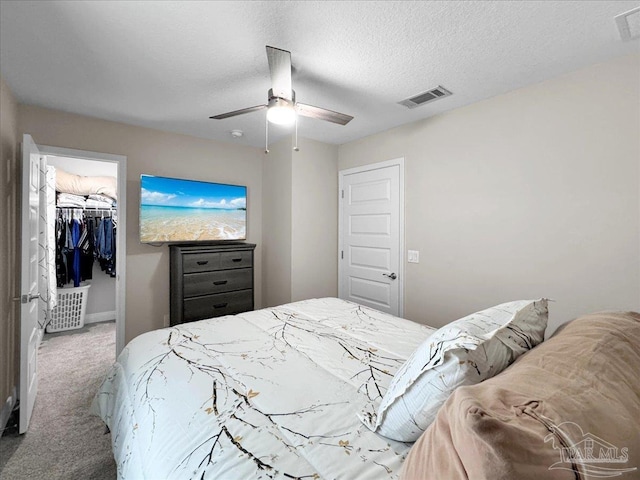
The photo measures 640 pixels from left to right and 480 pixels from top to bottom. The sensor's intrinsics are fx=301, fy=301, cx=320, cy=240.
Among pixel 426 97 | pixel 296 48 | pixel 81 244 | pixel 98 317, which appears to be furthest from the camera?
pixel 98 317

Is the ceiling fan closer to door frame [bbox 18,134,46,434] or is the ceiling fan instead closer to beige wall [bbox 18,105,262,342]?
door frame [bbox 18,134,46,434]

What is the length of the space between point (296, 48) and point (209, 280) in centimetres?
245

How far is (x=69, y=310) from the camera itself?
13.8 feet

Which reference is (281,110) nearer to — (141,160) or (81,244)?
(141,160)

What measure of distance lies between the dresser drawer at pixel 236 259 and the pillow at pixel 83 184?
265 cm

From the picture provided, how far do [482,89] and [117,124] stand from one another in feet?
11.4

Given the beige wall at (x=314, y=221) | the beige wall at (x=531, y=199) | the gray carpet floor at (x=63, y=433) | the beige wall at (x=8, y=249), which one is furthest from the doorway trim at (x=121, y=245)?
the beige wall at (x=531, y=199)

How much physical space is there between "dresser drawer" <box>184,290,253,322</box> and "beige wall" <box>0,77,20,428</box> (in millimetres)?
1318

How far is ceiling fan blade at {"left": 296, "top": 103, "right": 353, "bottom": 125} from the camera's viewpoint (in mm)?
2111

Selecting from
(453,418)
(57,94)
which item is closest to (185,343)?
(453,418)

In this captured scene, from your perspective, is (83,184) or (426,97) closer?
(426,97)

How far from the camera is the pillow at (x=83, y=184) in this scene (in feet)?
14.1

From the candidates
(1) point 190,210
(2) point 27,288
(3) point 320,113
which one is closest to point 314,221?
(1) point 190,210

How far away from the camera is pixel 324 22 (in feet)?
5.36
